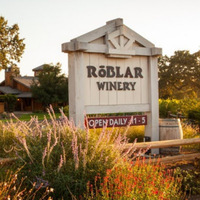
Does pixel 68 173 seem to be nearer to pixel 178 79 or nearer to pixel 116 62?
pixel 116 62

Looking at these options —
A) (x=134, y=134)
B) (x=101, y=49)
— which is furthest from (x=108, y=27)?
(x=134, y=134)

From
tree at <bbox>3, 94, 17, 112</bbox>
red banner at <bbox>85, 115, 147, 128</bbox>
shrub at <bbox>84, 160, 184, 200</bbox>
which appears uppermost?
tree at <bbox>3, 94, 17, 112</bbox>

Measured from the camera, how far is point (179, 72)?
1788 inches

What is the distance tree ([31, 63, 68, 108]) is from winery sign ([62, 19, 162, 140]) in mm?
26890

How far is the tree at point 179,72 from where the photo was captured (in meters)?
45.2

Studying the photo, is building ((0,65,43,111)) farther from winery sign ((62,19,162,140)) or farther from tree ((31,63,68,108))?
winery sign ((62,19,162,140))

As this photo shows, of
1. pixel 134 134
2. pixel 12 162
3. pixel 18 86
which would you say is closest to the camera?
pixel 12 162

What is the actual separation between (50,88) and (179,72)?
66.8ft

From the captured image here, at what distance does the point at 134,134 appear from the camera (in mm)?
8188

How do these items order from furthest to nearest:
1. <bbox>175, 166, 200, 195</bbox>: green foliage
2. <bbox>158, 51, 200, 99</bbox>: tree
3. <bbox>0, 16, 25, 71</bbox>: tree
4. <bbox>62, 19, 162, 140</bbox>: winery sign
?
<bbox>158, 51, 200, 99</bbox>: tree → <bbox>0, 16, 25, 71</bbox>: tree → <bbox>62, 19, 162, 140</bbox>: winery sign → <bbox>175, 166, 200, 195</bbox>: green foliage

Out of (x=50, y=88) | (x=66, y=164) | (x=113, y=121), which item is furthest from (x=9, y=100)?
(x=66, y=164)

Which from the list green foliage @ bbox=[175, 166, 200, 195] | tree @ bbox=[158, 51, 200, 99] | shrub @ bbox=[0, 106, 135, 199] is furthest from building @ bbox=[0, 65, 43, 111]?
shrub @ bbox=[0, 106, 135, 199]

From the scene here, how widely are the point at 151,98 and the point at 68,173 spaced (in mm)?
4160

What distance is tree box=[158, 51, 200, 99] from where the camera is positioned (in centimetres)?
4525
